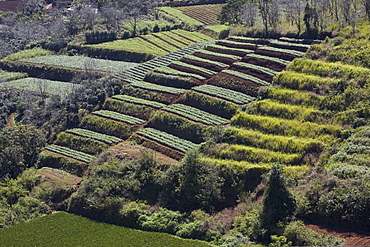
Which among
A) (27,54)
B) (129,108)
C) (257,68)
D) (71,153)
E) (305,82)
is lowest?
(71,153)

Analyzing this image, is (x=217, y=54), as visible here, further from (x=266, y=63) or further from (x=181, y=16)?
(x=181, y=16)

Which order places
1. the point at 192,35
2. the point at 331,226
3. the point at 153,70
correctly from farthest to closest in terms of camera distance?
1. the point at 192,35
2. the point at 153,70
3. the point at 331,226

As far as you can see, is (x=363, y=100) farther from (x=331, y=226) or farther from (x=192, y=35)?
(x=192, y=35)

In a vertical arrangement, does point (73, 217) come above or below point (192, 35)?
below

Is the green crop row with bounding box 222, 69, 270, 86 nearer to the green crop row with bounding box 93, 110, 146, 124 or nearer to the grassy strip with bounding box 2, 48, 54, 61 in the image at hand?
the green crop row with bounding box 93, 110, 146, 124

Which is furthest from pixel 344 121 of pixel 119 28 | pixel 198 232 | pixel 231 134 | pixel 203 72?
pixel 119 28

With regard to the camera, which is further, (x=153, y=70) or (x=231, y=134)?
(x=153, y=70)

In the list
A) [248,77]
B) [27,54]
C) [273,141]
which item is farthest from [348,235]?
[27,54]

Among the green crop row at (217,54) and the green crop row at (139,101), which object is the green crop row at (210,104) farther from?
the green crop row at (217,54)
